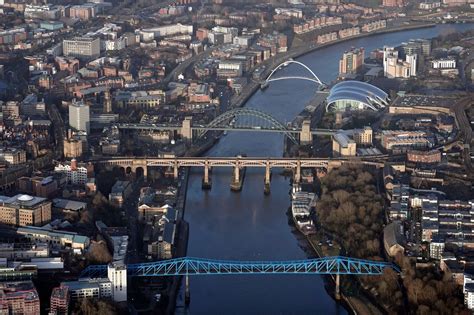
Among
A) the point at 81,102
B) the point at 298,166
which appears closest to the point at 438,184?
the point at 298,166

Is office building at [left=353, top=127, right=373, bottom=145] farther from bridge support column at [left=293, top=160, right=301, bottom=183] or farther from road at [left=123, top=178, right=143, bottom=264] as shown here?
road at [left=123, top=178, right=143, bottom=264]

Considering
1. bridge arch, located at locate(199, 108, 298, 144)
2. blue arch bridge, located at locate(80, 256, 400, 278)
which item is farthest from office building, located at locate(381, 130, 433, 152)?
blue arch bridge, located at locate(80, 256, 400, 278)

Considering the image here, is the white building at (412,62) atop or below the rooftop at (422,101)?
atop

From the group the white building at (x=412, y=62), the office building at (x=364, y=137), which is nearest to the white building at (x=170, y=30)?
the white building at (x=412, y=62)

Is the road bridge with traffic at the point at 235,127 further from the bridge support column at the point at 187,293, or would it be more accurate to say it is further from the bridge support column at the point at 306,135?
the bridge support column at the point at 187,293

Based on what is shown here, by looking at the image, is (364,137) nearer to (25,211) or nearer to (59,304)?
(25,211)

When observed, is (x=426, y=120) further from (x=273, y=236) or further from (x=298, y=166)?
(x=273, y=236)

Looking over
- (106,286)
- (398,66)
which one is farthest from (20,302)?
(398,66)
